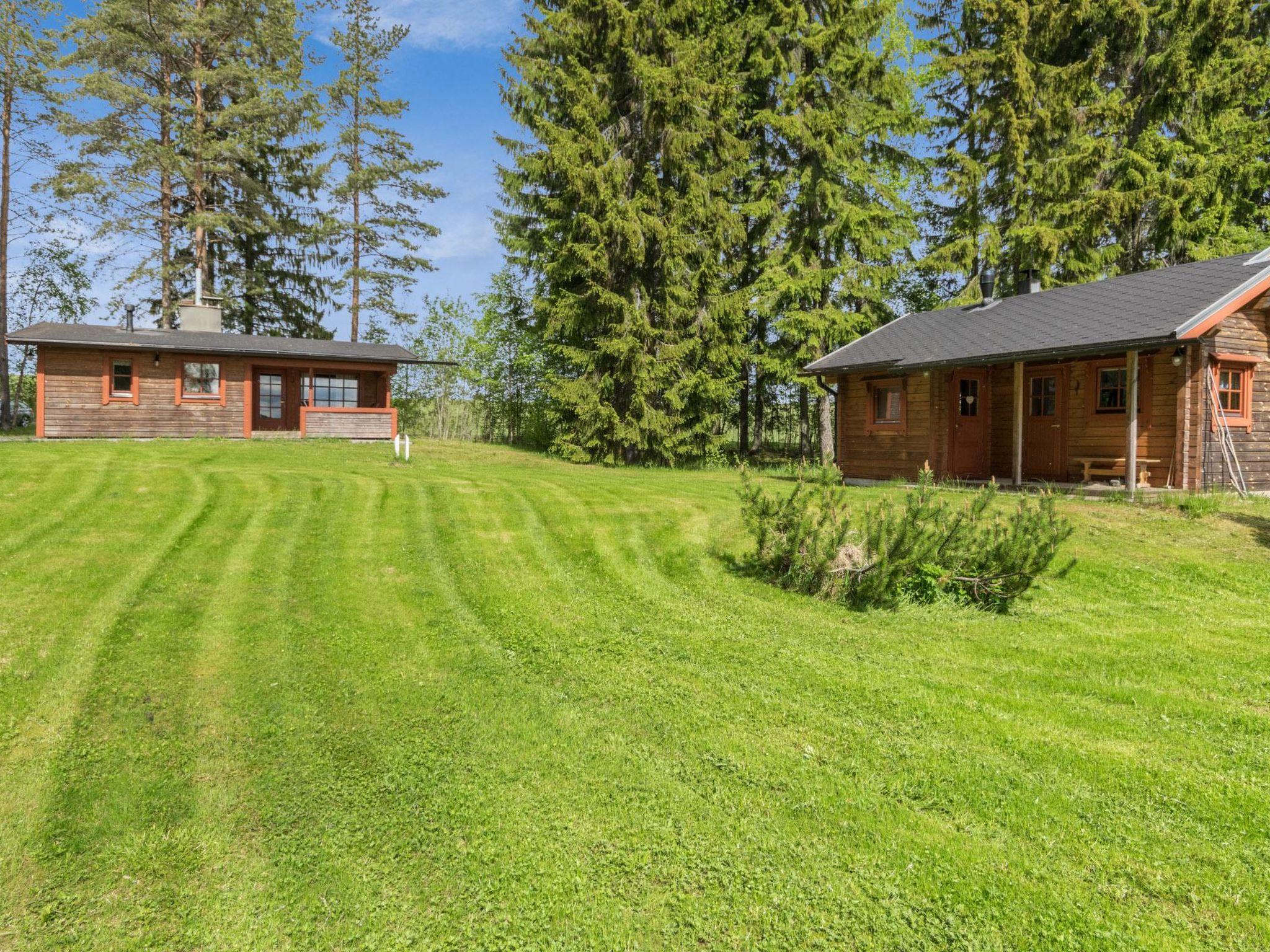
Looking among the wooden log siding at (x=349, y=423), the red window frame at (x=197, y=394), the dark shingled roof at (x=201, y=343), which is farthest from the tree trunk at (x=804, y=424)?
the red window frame at (x=197, y=394)

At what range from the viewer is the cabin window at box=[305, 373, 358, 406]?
21.8 meters

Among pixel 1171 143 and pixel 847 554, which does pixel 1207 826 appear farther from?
pixel 1171 143

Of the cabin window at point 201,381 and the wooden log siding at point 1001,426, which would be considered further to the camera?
the cabin window at point 201,381

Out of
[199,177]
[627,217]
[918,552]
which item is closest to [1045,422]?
[918,552]

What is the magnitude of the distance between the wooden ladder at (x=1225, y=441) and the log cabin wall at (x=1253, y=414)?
0.06 m

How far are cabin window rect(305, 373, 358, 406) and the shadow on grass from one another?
2134 cm

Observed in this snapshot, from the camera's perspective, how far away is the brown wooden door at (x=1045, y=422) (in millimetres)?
13242

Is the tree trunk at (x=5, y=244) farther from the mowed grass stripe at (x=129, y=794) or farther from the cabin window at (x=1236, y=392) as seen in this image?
the cabin window at (x=1236, y=392)

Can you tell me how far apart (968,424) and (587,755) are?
1309 centimetres

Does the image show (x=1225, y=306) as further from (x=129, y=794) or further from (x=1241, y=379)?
(x=129, y=794)

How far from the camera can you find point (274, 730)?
3865 mm

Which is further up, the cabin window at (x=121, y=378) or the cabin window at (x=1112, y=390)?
the cabin window at (x=121, y=378)

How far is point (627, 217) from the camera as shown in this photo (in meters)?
18.8

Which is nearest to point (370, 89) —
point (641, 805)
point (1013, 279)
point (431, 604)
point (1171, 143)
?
point (1013, 279)
